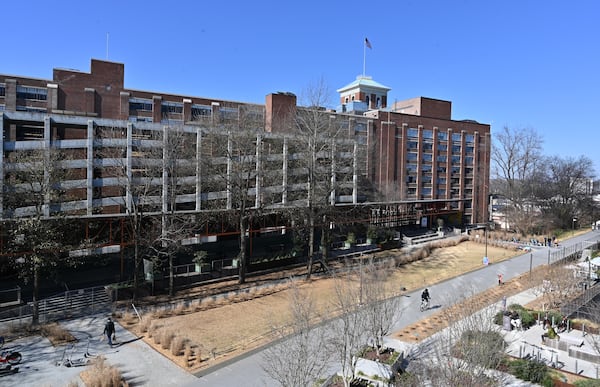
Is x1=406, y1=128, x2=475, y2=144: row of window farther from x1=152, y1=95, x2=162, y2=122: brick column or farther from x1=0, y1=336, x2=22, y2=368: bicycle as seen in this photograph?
x1=0, y1=336, x2=22, y2=368: bicycle

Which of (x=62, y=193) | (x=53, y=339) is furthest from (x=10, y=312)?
(x=62, y=193)

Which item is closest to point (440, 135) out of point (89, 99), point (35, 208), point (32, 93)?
point (89, 99)

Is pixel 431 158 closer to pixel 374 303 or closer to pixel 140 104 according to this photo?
pixel 140 104

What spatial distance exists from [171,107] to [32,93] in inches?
565

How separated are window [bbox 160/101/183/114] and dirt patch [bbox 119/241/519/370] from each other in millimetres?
28934

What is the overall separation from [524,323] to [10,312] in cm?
2786

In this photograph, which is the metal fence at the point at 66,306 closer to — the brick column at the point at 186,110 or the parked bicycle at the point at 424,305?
the parked bicycle at the point at 424,305

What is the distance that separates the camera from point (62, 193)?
86.4 feet

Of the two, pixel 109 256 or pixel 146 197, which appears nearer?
pixel 146 197

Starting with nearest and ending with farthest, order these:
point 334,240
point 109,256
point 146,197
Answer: point 146,197, point 109,256, point 334,240

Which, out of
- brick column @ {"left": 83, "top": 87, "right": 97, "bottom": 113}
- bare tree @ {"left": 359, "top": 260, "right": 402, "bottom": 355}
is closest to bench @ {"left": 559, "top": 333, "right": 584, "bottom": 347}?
bare tree @ {"left": 359, "top": 260, "right": 402, "bottom": 355}

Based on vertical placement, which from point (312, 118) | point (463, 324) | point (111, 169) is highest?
point (312, 118)

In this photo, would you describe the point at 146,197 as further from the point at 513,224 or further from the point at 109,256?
the point at 513,224

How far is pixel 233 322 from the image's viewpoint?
23000 millimetres
